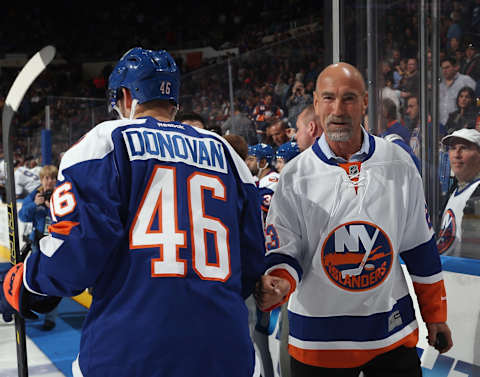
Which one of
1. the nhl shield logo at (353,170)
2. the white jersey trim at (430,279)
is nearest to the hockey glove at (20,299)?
the nhl shield logo at (353,170)

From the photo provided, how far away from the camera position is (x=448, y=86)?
268cm

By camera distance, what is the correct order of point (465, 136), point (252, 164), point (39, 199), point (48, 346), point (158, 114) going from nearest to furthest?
point (158, 114) → point (465, 136) → point (252, 164) → point (48, 346) → point (39, 199)

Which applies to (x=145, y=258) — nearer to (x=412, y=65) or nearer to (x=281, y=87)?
(x=412, y=65)

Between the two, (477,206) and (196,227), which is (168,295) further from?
(477,206)

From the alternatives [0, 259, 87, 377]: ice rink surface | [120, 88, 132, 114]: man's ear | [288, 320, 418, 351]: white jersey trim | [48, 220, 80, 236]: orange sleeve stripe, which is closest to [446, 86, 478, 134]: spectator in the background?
[288, 320, 418, 351]: white jersey trim

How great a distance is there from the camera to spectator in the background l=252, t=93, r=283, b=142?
5680 millimetres

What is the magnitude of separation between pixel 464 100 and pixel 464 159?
276 millimetres

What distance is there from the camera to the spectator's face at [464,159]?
246cm

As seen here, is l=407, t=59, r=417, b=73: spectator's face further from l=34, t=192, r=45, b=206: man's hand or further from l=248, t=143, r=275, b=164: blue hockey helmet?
l=34, t=192, r=45, b=206: man's hand

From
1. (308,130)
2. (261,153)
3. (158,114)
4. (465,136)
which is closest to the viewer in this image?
(158,114)

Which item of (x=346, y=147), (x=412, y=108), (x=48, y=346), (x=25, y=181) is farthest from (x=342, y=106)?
(x=25, y=181)

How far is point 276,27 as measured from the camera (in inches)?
531

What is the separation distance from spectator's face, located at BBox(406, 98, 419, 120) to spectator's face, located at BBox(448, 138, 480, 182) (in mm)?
304

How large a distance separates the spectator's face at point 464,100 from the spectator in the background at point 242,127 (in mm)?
3193
